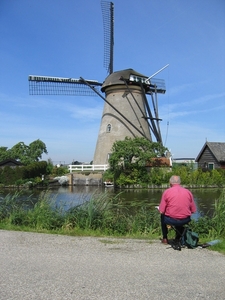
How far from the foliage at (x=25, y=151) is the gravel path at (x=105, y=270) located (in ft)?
136

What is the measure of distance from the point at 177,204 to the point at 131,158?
68.3ft

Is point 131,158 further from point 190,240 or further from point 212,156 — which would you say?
point 190,240

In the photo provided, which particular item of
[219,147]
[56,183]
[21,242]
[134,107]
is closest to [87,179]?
[56,183]

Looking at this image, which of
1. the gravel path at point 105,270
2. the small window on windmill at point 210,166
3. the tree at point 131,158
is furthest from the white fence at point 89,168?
the gravel path at point 105,270

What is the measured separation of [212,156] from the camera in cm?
2914

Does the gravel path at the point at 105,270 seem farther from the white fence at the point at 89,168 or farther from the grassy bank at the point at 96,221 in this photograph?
the white fence at the point at 89,168

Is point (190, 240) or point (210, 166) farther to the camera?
point (210, 166)

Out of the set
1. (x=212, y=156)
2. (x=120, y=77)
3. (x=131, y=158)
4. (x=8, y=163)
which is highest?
(x=120, y=77)

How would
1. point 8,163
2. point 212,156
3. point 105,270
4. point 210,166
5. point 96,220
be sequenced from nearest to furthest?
point 105,270 < point 96,220 < point 8,163 < point 212,156 < point 210,166

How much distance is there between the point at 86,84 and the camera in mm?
28922

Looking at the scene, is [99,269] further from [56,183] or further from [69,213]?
[56,183]

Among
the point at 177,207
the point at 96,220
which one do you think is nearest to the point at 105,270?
the point at 177,207

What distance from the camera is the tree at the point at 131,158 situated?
81.5 ft

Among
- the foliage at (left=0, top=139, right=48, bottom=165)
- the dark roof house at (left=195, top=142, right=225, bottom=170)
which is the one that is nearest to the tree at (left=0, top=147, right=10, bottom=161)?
the foliage at (left=0, top=139, right=48, bottom=165)
